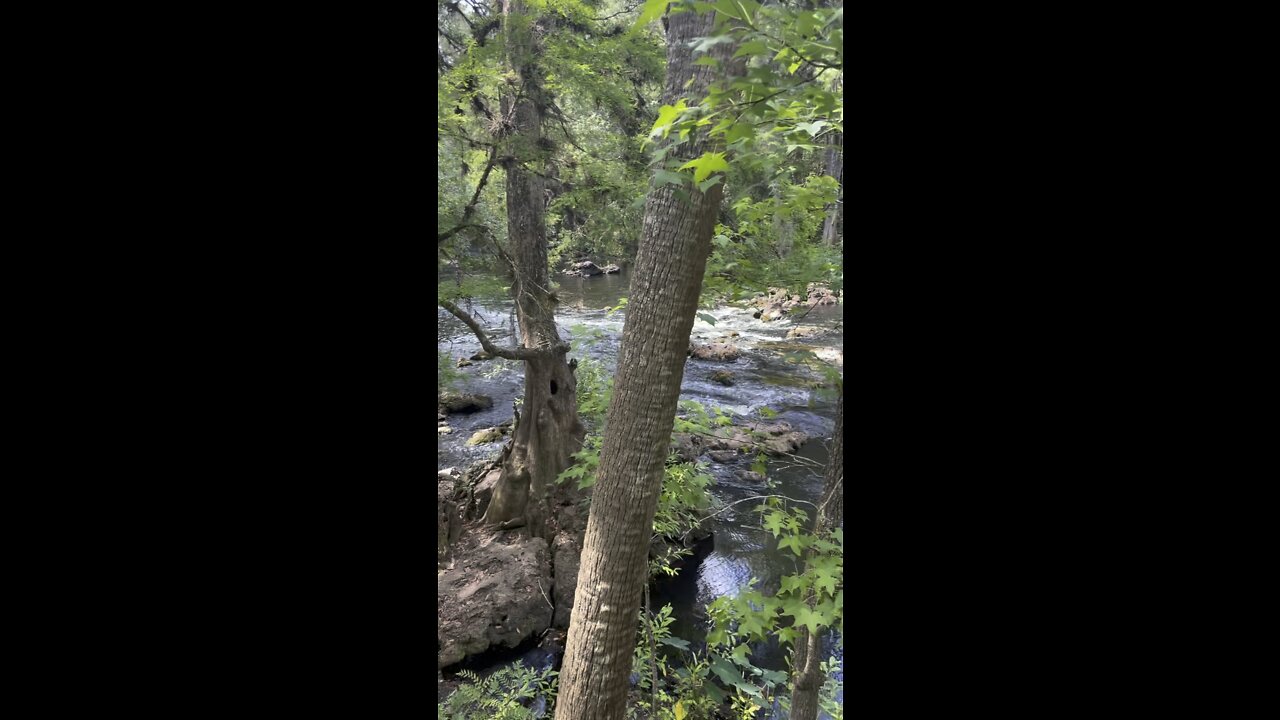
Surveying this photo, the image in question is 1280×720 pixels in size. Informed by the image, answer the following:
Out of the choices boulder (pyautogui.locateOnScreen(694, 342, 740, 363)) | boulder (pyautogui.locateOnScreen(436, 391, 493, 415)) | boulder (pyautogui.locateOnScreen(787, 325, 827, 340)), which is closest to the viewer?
boulder (pyautogui.locateOnScreen(436, 391, 493, 415))

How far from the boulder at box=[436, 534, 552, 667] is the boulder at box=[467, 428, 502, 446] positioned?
2.92 meters

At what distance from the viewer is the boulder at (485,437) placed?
933cm

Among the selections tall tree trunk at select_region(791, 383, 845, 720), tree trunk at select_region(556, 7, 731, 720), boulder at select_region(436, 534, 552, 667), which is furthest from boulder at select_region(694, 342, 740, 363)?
tree trunk at select_region(556, 7, 731, 720)

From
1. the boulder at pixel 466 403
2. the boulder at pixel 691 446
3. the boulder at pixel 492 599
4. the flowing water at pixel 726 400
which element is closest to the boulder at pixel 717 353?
the flowing water at pixel 726 400

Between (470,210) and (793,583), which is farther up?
(470,210)

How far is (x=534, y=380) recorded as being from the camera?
23.2 feet

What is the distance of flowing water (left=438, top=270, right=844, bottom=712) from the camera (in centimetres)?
657

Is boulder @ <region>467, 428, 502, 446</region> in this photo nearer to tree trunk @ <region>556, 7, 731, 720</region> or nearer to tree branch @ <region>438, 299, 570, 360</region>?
tree branch @ <region>438, 299, 570, 360</region>

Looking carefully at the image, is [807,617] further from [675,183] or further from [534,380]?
[534,380]

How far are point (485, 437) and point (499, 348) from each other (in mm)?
3625

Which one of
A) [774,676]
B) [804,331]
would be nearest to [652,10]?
[774,676]
